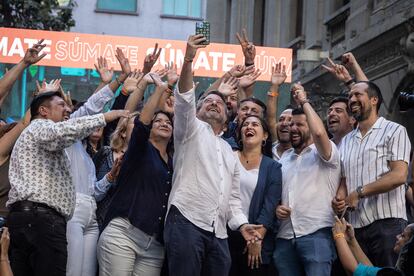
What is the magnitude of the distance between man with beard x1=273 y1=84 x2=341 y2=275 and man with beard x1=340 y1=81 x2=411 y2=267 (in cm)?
21

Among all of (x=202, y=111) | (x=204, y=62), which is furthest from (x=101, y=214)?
(x=204, y=62)

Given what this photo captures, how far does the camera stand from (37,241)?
6980 millimetres

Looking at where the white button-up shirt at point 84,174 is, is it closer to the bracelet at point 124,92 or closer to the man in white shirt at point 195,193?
the bracelet at point 124,92

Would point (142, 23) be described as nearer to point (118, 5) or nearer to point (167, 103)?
point (118, 5)

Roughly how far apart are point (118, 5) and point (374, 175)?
3027 centimetres

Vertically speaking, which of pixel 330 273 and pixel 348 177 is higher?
pixel 348 177

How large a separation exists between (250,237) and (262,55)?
21.4 feet

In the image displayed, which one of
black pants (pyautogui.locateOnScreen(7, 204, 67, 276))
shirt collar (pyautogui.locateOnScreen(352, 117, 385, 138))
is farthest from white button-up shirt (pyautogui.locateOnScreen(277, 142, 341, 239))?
black pants (pyautogui.locateOnScreen(7, 204, 67, 276))

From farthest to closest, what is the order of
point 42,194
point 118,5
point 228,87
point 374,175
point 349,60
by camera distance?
point 118,5 → point 349,60 → point 228,87 → point 374,175 → point 42,194

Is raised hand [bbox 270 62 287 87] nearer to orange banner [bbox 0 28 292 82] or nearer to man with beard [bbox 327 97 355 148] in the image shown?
man with beard [bbox 327 97 355 148]

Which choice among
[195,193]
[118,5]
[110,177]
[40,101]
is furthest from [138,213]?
[118,5]

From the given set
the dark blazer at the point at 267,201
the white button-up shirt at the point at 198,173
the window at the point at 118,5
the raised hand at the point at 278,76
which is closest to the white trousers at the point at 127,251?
the white button-up shirt at the point at 198,173

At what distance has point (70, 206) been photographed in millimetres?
7250

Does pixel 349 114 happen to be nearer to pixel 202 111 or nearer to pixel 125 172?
pixel 202 111
